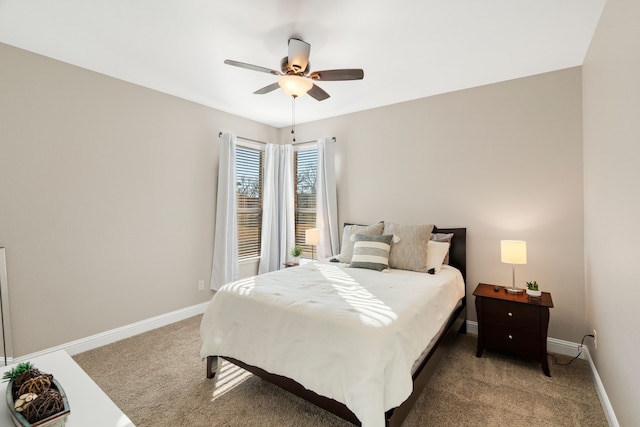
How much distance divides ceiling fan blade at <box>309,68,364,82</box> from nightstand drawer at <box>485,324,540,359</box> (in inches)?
94.2

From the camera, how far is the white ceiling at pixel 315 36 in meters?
1.94

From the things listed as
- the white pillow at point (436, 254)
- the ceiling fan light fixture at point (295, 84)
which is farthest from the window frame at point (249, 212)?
the white pillow at point (436, 254)

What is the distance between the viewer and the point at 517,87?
2941 millimetres

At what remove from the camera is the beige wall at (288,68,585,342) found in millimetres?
2727

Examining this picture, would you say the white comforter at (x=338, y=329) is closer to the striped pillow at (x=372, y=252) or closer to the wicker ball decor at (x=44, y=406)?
the striped pillow at (x=372, y=252)

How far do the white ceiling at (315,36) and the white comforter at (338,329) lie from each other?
1.89m

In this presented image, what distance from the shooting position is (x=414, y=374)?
5.99 feet

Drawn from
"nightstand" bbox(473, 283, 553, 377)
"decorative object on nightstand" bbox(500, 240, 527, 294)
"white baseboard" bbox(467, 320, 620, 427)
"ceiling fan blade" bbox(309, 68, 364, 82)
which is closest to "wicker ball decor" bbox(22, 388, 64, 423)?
"ceiling fan blade" bbox(309, 68, 364, 82)

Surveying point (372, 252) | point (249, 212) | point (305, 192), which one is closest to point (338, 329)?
point (372, 252)

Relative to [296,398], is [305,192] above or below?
above

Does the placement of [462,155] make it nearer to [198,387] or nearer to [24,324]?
[198,387]

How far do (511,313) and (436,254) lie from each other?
0.78 meters

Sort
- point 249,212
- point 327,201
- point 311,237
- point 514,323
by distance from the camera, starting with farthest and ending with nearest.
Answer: point 249,212 < point 327,201 < point 311,237 < point 514,323

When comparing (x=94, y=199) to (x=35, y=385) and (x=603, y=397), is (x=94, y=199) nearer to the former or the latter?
(x=35, y=385)
